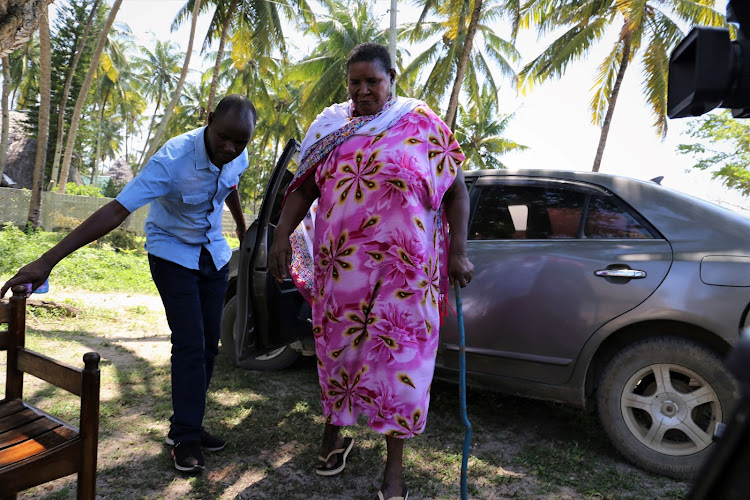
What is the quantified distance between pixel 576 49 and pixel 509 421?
1509 centimetres

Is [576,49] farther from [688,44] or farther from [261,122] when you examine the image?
[261,122]

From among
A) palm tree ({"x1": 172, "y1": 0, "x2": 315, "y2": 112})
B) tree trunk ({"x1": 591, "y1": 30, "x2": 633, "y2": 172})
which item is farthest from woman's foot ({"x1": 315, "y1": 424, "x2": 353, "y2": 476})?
palm tree ({"x1": 172, "y1": 0, "x2": 315, "y2": 112})

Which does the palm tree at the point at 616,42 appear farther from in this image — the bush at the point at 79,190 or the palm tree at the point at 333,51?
the bush at the point at 79,190

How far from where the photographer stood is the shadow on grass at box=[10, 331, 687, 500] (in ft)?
8.34

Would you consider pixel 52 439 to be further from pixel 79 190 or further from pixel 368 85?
pixel 79 190

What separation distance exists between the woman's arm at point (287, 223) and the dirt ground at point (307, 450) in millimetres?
973

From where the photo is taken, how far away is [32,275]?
172 cm

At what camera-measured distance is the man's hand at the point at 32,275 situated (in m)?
1.68

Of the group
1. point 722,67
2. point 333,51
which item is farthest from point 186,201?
point 333,51

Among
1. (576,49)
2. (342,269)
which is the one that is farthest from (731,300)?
(576,49)

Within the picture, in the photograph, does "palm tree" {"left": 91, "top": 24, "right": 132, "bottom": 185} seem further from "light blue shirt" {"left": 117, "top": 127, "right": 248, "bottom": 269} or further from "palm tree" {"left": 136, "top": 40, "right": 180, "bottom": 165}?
"light blue shirt" {"left": 117, "top": 127, "right": 248, "bottom": 269}

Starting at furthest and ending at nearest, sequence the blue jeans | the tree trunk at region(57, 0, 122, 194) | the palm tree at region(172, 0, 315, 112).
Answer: the palm tree at region(172, 0, 315, 112) → the tree trunk at region(57, 0, 122, 194) → the blue jeans

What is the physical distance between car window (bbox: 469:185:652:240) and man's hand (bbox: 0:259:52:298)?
237 cm

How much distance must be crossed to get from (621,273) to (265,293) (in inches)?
74.8
